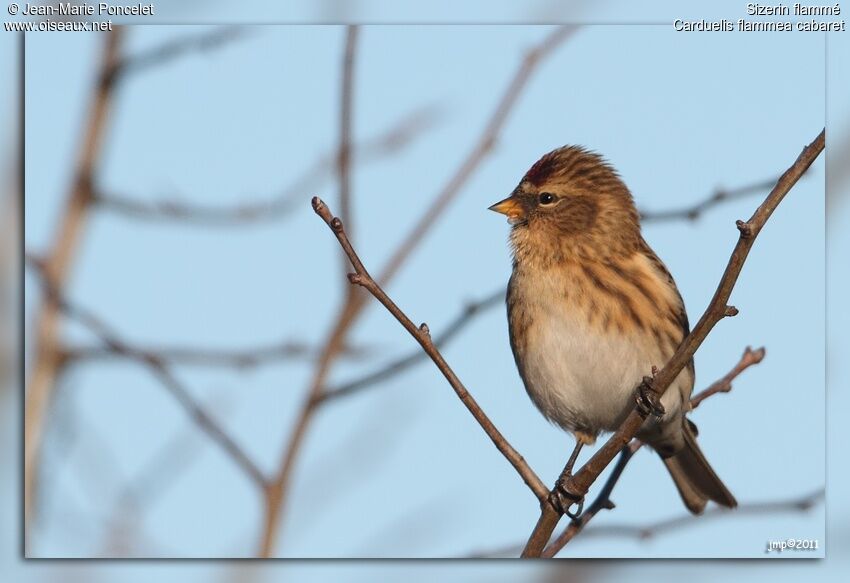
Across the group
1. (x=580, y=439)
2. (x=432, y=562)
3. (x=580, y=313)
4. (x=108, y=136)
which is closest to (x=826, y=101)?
(x=580, y=313)

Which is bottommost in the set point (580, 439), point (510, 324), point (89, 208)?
point (89, 208)

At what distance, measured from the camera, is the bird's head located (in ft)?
14.3

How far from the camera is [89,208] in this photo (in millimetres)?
2336

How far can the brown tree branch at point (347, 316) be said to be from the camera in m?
2.33

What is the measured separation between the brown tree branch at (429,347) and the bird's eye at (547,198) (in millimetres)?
1566

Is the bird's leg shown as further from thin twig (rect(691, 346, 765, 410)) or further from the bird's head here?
the bird's head

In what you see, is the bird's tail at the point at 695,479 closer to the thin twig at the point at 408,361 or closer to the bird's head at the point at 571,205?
the bird's head at the point at 571,205

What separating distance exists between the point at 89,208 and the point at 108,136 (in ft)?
0.53

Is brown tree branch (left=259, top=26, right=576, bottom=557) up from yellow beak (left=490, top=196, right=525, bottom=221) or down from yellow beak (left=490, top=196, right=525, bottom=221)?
down

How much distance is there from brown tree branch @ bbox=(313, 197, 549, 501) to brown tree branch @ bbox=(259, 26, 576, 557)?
0.05 meters

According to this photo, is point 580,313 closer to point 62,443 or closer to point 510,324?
point 510,324

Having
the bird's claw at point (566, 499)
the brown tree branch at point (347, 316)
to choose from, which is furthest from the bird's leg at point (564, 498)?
the brown tree branch at point (347, 316)

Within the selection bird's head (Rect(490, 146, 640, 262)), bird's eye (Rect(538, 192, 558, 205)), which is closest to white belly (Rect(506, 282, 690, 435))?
bird's head (Rect(490, 146, 640, 262))

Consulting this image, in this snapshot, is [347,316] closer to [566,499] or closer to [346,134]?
[346,134]
